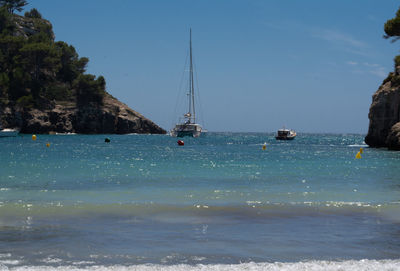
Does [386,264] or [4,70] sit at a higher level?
[4,70]

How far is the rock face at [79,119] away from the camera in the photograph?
413 ft

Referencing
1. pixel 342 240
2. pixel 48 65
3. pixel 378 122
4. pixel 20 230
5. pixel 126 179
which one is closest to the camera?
pixel 342 240

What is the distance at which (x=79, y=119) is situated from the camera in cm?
13600

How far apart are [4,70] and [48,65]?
1151cm

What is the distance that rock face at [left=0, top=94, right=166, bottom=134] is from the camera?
126m

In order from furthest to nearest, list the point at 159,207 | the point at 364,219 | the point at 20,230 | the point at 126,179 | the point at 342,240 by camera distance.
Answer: the point at 126,179, the point at 159,207, the point at 364,219, the point at 20,230, the point at 342,240

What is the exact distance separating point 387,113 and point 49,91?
92715 millimetres

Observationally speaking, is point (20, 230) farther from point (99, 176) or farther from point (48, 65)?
point (48, 65)

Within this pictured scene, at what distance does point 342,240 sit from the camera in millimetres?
11156

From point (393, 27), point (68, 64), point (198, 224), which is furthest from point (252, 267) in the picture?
point (68, 64)

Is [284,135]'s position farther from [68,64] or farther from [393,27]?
[393,27]

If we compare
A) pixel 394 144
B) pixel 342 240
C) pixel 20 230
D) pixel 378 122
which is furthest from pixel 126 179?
pixel 378 122

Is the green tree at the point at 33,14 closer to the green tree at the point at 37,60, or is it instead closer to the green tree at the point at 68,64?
the green tree at the point at 68,64

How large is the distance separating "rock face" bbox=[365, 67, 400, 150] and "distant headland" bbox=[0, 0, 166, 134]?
279 feet
